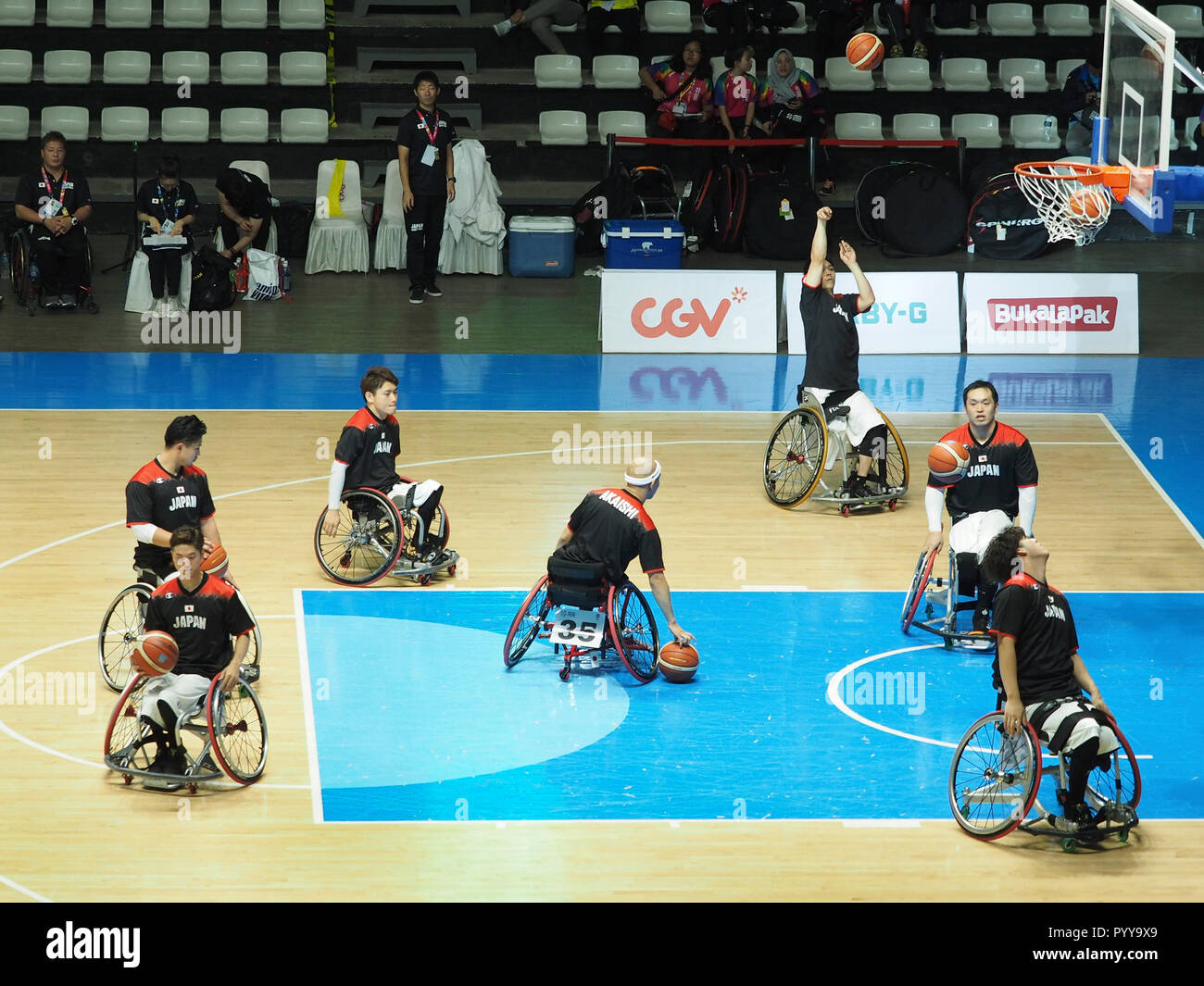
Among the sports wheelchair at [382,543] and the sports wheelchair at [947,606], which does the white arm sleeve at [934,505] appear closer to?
the sports wheelchair at [947,606]

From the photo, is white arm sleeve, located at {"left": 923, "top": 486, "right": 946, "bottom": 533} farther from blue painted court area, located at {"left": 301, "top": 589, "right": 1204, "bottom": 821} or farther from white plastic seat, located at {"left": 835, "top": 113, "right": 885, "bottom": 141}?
white plastic seat, located at {"left": 835, "top": 113, "right": 885, "bottom": 141}

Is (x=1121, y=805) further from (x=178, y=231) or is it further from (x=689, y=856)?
(x=178, y=231)

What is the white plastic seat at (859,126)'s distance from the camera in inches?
862

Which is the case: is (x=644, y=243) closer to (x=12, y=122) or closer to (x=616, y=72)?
(x=616, y=72)

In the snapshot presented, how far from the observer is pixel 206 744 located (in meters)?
8.30

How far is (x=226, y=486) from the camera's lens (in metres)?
13.0

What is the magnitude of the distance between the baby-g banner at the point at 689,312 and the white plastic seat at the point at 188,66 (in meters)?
7.93

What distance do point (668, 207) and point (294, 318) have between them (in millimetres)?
5118

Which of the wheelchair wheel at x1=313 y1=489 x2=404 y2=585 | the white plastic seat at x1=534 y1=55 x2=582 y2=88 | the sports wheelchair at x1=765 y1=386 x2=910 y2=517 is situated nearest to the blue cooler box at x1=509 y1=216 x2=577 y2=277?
the white plastic seat at x1=534 y1=55 x2=582 y2=88

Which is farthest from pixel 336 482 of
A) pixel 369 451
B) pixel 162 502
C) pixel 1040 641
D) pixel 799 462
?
pixel 1040 641

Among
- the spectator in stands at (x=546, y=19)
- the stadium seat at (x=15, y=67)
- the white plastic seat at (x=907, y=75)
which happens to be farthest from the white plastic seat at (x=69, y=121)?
the white plastic seat at (x=907, y=75)

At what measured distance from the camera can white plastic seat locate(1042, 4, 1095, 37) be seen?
2325cm

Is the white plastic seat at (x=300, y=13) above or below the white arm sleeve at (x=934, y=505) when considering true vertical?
above

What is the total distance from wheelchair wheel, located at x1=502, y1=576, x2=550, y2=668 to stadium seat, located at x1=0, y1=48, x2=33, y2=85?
1505 centimetres
